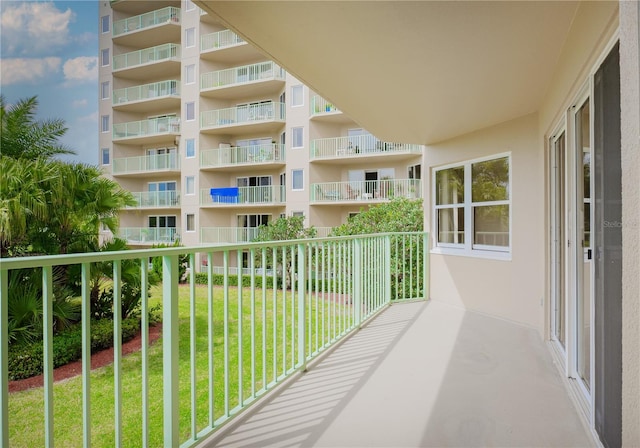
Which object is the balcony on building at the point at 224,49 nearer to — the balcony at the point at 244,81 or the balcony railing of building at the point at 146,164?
the balcony at the point at 244,81

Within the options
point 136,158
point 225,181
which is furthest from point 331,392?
point 136,158

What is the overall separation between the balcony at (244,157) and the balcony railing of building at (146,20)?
716 centimetres

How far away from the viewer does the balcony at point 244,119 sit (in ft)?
52.9

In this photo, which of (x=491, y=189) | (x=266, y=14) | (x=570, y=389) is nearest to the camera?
(x=266, y=14)

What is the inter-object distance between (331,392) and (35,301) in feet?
11.4

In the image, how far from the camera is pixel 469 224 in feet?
17.0

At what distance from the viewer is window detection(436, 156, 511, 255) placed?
4773 mm

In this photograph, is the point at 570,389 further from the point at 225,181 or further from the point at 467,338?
the point at 225,181

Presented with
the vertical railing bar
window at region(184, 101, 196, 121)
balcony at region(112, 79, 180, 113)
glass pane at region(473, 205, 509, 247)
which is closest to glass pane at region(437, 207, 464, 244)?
glass pane at region(473, 205, 509, 247)

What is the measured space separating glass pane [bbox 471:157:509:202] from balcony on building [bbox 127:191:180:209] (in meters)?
16.1

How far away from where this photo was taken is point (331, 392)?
255cm

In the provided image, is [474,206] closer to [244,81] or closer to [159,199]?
[244,81]

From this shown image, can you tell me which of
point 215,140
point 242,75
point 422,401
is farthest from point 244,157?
point 422,401

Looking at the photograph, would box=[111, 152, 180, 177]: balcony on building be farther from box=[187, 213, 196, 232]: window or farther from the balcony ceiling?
the balcony ceiling
